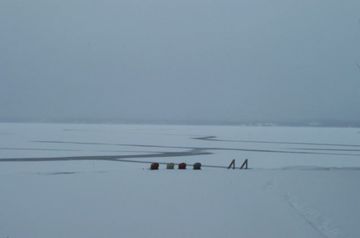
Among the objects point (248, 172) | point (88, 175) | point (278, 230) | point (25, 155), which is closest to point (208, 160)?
point (248, 172)

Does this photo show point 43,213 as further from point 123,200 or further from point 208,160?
point 208,160

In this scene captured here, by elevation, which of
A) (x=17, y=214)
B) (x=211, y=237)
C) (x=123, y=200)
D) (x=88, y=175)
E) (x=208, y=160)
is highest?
(x=208, y=160)

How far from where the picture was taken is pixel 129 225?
372 centimetres

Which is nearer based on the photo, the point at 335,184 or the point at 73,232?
the point at 73,232

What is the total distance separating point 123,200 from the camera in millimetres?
4660

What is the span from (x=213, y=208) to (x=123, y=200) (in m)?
1.26

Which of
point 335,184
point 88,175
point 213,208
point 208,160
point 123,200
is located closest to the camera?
point 213,208

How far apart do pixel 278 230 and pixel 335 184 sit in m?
2.43

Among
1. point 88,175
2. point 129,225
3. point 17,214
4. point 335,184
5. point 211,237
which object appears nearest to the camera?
point 211,237

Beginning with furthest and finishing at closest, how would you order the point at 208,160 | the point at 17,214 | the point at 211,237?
the point at 208,160, the point at 17,214, the point at 211,237

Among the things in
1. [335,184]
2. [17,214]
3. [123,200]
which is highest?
[335,184]

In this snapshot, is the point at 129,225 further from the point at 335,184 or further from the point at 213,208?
the point at 335,184

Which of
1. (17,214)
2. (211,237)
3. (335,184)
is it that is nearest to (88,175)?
(17,214)

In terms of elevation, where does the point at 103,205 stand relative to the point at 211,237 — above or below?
above
